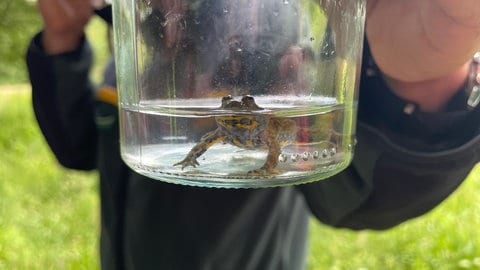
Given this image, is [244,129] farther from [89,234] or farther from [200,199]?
[89,234]

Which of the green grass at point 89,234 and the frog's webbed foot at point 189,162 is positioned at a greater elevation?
the frog's webbed foot at point 189,162

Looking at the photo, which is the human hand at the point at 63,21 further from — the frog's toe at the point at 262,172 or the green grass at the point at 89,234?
the green grass at the point at 89,234

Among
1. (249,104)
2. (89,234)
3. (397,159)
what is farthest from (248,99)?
(89,234)

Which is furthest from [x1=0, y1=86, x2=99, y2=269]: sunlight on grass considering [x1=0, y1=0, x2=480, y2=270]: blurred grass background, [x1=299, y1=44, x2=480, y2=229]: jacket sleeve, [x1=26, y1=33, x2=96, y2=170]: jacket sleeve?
[x1=299, y1=44, x2=480, y2=229]: jacket sleeve

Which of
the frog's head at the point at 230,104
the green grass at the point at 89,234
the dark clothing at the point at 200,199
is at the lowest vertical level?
the green grass at the point at 89,234

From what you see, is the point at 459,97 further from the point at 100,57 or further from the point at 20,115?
the point at 20,115

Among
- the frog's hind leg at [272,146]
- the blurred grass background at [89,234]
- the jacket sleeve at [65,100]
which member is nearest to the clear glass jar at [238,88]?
the frog's hind leg at [272,146]

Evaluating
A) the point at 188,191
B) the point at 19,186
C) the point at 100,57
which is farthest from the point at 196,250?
the point at 19,186
